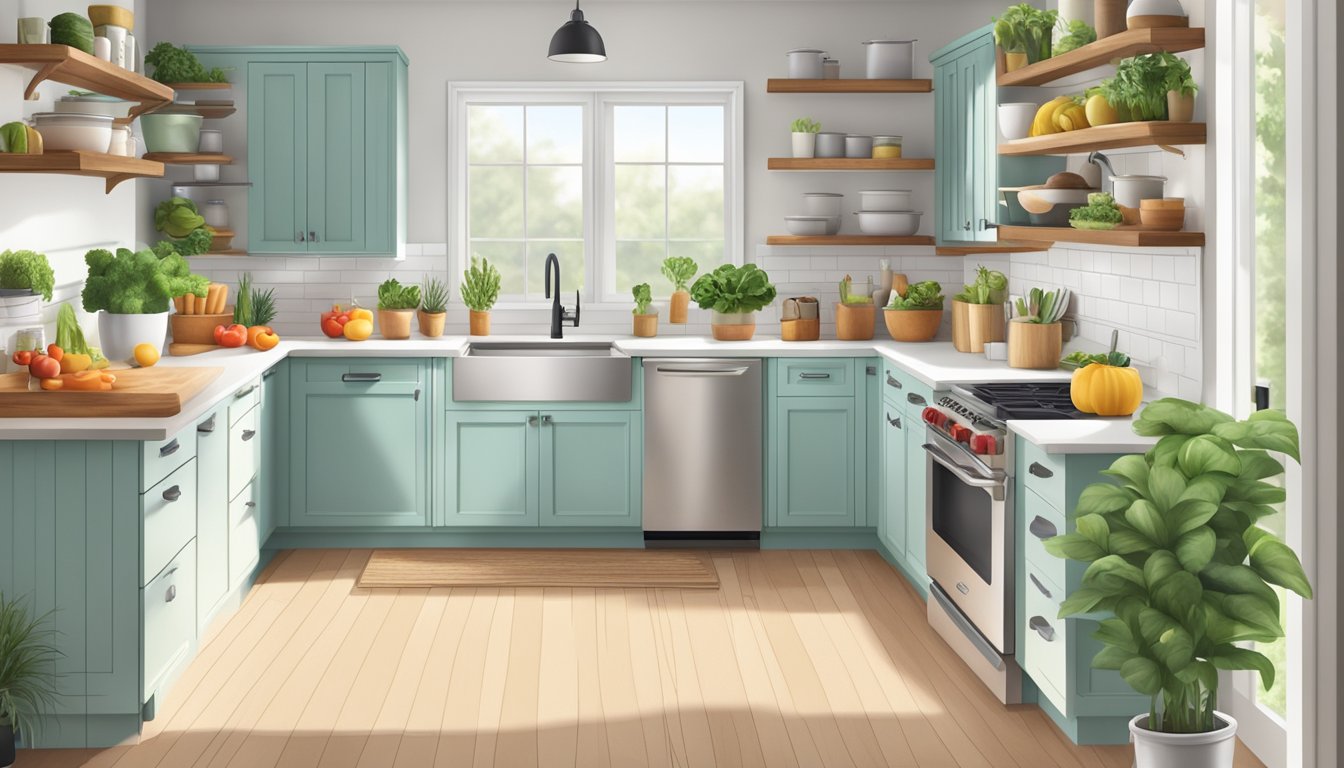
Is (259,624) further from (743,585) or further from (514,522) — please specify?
(743,585)

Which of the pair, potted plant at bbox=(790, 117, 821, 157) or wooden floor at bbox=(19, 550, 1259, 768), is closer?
wooden floor at bbox=(19, 550, 1259, 768)

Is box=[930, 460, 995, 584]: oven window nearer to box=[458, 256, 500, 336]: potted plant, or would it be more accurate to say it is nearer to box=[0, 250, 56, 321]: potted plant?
A: box=[458, 256, 500, 336]: potted plant

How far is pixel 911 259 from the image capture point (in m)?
6.96

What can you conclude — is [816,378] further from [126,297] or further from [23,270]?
[23,270]

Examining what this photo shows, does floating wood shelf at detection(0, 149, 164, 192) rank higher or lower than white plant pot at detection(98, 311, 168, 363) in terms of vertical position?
higher

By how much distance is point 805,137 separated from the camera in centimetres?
666

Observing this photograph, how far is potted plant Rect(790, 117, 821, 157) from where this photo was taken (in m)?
6.66

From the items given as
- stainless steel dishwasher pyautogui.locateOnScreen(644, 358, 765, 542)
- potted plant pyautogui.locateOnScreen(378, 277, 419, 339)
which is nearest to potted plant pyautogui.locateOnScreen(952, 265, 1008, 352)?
stainless steel dishwasher pyautogui.locateOnScreen(644, 358, 765, 542)

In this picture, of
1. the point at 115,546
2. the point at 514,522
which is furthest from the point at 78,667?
the point at 514,522

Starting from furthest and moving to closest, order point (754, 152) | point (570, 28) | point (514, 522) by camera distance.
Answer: point (754, 152)
point (514, 522)
point (570, 28)

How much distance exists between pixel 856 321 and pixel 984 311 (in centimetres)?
80

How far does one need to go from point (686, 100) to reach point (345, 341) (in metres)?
2.11

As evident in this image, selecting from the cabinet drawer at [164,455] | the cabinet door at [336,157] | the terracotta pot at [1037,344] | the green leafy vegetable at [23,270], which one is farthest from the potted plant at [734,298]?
the green leafy vegetable at [23,270]

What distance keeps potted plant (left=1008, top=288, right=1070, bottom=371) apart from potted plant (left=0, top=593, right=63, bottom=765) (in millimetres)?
3627
